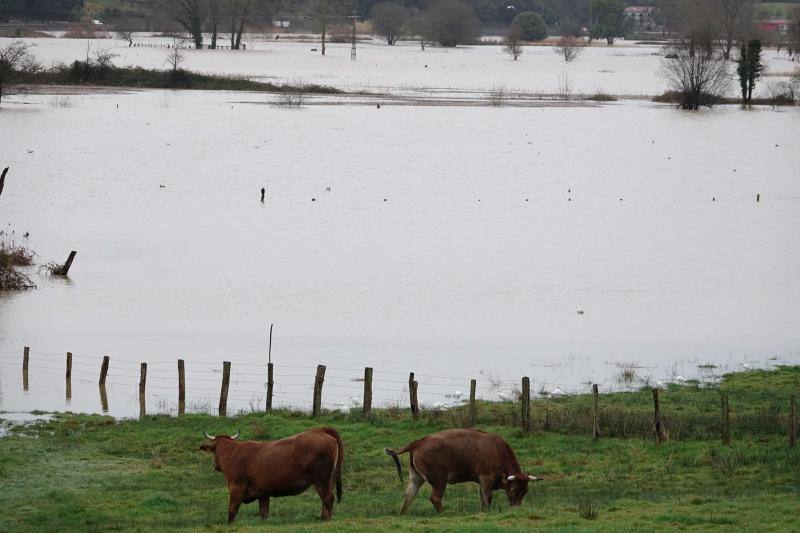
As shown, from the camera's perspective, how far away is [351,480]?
64.9 ft

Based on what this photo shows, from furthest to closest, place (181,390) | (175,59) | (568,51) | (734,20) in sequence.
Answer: (568,51)
(734,20)
(175,59)
(181,390)

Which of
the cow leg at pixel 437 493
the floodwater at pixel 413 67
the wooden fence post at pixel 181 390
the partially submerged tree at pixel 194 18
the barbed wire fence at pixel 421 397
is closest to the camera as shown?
the cow leg at pixel 437 493

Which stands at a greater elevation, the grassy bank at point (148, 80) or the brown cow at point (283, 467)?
the grassy bank at point (148, 80)

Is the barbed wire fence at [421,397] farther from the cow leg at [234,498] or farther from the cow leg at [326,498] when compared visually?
the cow leg at [234,498]

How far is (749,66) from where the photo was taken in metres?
112

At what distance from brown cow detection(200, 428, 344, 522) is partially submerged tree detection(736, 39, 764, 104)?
99.6m

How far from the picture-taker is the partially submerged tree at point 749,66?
4277 inches

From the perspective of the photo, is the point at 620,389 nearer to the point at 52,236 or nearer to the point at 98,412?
the point at 98,412

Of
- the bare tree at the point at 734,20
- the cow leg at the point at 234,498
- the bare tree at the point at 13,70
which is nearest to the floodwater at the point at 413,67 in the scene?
the bare tree at the point at 734,20

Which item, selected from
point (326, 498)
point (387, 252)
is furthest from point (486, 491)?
point (387, 252)

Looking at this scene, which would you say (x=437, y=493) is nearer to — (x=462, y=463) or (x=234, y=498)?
(x=462, y=463)

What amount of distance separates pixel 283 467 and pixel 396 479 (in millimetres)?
3988

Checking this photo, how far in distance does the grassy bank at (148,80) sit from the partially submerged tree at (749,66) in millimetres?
37271

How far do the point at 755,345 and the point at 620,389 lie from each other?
752cm
